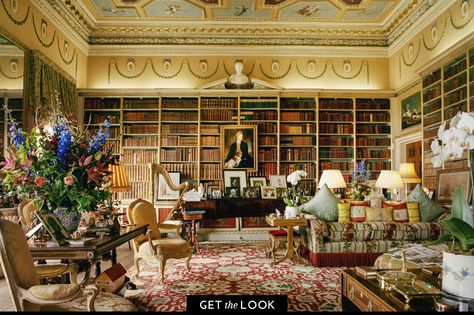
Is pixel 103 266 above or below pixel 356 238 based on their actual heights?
below

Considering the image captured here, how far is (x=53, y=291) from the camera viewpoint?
6.08ft

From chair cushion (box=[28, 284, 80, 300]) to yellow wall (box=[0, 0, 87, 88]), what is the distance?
4.44m

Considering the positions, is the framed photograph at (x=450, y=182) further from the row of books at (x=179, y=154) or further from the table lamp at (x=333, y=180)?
the row of books at (x=179, y=154)

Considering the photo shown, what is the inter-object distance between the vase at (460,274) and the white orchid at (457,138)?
50 cm

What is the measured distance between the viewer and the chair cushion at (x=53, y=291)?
1.83m

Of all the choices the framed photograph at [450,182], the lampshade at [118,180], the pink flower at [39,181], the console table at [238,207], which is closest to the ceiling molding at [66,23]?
the lampshade at [118,180]

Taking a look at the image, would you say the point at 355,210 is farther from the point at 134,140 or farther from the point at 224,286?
the point at 134,140

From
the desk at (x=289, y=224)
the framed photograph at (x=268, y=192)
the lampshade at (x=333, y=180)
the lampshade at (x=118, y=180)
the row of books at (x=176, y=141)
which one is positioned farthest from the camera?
the row of books at (x=176, y=141)

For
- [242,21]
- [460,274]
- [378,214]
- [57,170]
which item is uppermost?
[242,21]

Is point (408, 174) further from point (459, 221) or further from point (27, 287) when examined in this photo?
point (27, 287)

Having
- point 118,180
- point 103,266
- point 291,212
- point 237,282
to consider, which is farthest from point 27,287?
point 291,212

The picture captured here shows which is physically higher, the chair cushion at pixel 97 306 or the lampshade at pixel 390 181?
the lampshade at pixel 390 181

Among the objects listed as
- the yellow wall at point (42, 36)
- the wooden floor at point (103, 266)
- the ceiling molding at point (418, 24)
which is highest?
the ceiling molding at point (418, 24)

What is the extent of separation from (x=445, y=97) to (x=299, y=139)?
114 inches
